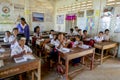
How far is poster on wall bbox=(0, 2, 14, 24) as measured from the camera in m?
5.59

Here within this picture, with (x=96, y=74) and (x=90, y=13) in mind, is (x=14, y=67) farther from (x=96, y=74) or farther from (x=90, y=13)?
(x=90, y=13)

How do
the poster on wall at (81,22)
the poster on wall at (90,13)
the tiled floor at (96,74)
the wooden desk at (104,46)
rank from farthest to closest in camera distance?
the poster on wall at (81,22) < the poster on wall at (90,13) < the wooden desk at (104,46) < the tiled floor at (96,74)

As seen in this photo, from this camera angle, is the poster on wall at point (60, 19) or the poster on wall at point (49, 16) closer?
the poster on wall at point (60, 19)

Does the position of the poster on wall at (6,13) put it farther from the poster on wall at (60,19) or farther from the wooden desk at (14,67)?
the wooden desk at (14,67)

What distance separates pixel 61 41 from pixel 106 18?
259 cm

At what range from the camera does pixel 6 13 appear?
18.8 ft

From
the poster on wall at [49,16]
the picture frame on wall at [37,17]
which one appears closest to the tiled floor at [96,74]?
the picture frame on wall at [37,17]

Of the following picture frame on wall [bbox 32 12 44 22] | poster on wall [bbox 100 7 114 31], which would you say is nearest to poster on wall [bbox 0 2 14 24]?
picture frame on wall [bbox 32 12 44 22]

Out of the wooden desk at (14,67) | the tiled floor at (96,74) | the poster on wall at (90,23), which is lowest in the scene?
the tiled floor at (96,74)

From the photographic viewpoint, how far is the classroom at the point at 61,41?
230 centimetres

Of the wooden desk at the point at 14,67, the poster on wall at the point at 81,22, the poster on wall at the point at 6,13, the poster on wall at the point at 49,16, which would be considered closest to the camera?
the wooden desk at the point at 14,67

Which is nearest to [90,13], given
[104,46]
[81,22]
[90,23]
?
[90,23]

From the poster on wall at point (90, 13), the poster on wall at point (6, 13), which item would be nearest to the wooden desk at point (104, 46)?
the poster on wall at point (90, 13)

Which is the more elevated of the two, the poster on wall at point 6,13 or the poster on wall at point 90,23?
the poster on wall at point 6,13
